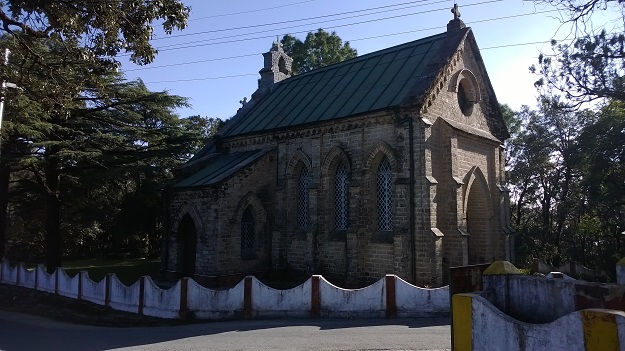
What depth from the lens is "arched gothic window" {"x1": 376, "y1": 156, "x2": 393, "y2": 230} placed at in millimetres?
15688

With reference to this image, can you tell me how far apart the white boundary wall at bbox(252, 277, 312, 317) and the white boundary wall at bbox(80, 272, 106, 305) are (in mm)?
5871

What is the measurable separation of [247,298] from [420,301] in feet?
14.8

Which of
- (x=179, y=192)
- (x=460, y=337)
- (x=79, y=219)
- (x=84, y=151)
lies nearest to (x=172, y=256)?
(x=179, y=192)

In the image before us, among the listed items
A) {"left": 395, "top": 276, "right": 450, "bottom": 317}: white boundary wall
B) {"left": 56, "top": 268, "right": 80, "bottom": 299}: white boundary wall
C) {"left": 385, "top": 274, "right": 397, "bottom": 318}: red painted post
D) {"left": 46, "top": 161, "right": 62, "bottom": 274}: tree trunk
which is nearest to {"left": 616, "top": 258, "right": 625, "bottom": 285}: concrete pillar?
{"left": 395, "top": 276, "right": 450, "bottom": 317}: white boundary wall

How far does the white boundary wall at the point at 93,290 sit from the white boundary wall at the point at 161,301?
2.28 m

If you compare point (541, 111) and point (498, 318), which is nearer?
point (498, 318)

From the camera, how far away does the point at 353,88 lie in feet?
60.8

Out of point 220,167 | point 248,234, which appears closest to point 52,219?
point 220,167

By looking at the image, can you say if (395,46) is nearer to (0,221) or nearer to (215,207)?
(215,207)

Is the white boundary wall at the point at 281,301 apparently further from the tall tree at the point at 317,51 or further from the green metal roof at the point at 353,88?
the tall tree at the point at 317,51

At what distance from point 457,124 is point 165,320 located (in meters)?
11.4

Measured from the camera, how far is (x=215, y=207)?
16.9 meters

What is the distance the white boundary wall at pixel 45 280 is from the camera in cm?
1717

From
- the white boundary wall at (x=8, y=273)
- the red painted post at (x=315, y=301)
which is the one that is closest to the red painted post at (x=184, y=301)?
the red painted post at (x=315, y=301)
